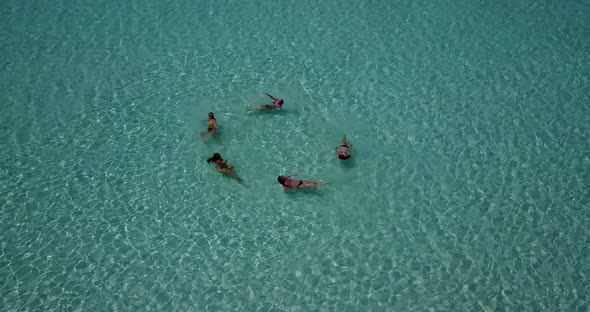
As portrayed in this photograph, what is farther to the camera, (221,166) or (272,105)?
(272,105)

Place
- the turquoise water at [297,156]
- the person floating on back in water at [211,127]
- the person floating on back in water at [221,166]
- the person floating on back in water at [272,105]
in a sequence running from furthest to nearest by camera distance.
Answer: the person floating on back in water at [272,105] < the person floating on back in water at [211,127] < the person floating on back in water at [221,166] < the turquoise water at [297,156]

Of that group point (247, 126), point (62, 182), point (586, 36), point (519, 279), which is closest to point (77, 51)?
point (62, 182)

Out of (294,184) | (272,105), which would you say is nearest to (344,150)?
(294,184)

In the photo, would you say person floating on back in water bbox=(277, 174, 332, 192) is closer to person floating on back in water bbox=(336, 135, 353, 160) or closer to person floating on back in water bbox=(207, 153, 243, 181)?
person floating on back in water bbox=(336, 135, 353, 160)

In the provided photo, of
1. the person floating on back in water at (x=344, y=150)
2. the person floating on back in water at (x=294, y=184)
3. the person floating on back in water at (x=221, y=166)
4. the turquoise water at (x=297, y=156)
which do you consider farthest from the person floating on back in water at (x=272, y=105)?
the person floating on back in water at (x=294, y=184)

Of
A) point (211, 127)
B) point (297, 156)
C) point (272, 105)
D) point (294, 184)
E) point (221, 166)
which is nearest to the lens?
point (294, 184)

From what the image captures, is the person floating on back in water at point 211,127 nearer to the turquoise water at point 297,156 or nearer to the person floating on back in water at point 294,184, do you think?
the turquoise water at point 297,156

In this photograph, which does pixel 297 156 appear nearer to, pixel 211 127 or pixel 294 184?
pixel 294 184

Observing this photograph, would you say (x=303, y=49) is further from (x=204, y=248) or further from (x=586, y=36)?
(x=586, y=36)
